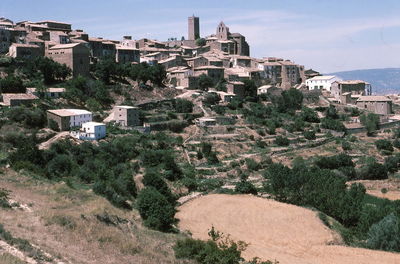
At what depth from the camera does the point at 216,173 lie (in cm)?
4628

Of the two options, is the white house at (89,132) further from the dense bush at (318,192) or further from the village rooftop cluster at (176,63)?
the dense bush at (318,192)

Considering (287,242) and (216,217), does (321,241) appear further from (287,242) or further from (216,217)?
(216,217)

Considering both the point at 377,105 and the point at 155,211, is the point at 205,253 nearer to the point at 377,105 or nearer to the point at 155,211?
the point at 155,211

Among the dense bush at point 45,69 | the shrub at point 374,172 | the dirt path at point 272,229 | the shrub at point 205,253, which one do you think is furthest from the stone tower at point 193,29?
the shrub at point 205,253

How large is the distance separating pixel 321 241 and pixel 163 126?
25620 mm

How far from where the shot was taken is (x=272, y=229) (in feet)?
106

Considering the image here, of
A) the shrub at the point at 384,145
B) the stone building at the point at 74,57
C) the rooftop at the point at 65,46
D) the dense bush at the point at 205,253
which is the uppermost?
the rooftop at the point at 65,46

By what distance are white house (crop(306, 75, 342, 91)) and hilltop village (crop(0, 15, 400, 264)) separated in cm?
45

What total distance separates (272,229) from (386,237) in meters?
6.91

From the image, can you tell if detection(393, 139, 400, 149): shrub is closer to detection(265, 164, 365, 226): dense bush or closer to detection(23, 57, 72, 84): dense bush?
detection(265, 164, 365, 226): dense bush

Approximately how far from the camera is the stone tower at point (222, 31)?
94.4m

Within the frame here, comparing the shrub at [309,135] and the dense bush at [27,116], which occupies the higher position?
the dense bush at [27,116]

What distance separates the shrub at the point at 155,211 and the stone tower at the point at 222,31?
2663 inches

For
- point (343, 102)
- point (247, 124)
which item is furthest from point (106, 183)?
point (343, 102)
